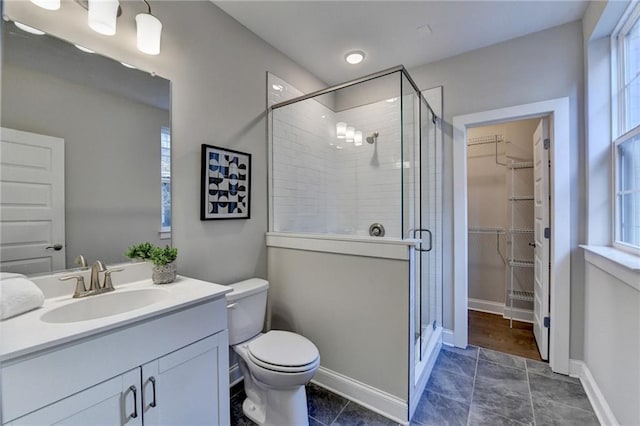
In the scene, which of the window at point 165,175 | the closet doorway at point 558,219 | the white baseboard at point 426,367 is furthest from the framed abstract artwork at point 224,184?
the closet doorway at point 558,219

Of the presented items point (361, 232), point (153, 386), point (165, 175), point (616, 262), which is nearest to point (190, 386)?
point (153, 386)

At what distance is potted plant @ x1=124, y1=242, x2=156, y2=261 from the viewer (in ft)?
4.72

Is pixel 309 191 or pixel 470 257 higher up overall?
pixel 309 191

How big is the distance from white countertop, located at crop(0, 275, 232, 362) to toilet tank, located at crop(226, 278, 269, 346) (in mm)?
386

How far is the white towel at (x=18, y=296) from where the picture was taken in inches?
37.0

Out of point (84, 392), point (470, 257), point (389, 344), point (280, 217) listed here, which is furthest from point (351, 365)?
point (470, 257)

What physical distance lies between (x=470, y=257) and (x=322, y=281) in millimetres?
2420

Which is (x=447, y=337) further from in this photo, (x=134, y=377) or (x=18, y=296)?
(x=18, y=296)

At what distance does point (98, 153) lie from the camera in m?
1.35

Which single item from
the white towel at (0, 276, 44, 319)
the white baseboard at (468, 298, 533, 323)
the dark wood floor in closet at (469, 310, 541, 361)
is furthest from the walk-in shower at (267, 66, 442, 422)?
the white towel at (0, 276, 44, 319)

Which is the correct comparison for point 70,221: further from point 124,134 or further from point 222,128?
point 222,128

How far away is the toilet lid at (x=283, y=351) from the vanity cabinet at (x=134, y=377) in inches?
8.4

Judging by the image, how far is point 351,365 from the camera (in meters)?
1.82

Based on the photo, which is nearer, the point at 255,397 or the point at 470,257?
the point at 255,397
